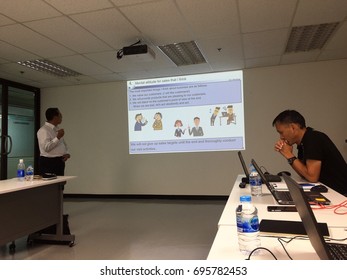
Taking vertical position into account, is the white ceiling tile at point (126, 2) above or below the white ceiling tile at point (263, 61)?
below

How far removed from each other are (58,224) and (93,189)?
8.63 feet

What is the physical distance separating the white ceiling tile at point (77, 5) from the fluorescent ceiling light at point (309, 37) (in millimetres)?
2255

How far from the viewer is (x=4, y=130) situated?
192 inches

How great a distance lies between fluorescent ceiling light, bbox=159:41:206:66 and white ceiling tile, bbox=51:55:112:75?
1.25 metres

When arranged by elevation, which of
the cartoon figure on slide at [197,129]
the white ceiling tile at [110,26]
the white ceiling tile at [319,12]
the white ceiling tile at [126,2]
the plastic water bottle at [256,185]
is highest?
the white ceiling tile at [319,12]

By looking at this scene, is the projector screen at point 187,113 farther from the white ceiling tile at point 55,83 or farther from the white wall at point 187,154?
the white ceiling tile at point 55,83

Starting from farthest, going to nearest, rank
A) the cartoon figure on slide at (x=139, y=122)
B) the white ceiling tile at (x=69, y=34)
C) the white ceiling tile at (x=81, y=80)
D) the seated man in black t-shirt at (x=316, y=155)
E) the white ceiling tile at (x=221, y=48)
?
1. the cartoon figure on slide at (x=139, y=122)
2. the white ceiling tile at (x=81, y=80)
3. the white ceiling tile at (x=221, y=48)
4. the white ceiling tile at (x=69, y=34)
5. the seated man in black t-shirt at (x=316, y=155)

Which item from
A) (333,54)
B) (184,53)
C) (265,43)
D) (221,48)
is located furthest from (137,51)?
(333,54)

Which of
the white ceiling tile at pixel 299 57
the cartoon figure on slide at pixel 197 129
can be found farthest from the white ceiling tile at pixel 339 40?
the cartoon figure on slide at pixel 197 129

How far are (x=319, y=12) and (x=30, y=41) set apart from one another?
339 centimetres

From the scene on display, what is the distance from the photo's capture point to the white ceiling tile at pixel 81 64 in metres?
3.94

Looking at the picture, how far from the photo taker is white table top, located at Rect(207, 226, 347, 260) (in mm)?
880
